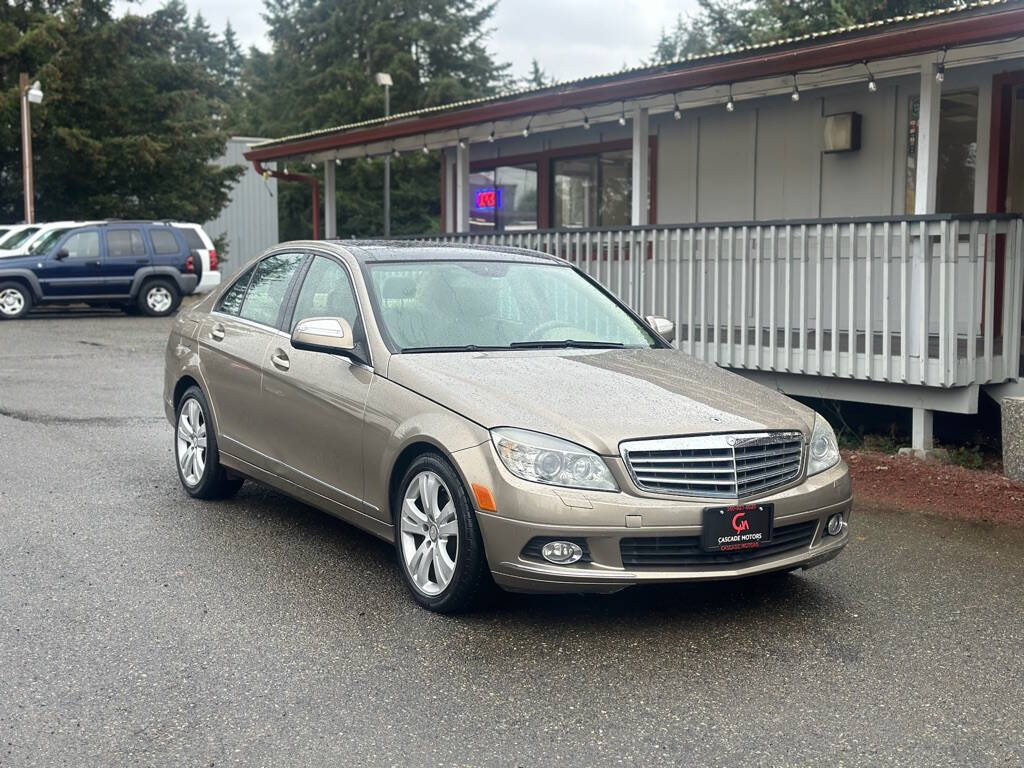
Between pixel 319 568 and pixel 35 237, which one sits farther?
pixel 35 237

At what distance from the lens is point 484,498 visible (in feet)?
15.7

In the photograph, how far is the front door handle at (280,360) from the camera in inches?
246

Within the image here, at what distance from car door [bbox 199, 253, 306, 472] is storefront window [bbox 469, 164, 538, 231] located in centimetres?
1071

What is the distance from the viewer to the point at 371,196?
53625mm

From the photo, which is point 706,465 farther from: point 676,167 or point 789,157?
point 676,167

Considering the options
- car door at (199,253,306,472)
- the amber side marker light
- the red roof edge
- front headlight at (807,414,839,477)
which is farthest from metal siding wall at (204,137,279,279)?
the amber side marker light

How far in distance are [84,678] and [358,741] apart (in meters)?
1.20

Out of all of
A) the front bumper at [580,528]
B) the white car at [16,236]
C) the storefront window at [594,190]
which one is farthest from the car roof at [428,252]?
the white car at [16,236]

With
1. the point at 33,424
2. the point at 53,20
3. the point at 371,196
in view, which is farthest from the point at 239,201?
the point at 33,424

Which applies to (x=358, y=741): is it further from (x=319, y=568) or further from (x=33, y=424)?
(x=33, y=424)

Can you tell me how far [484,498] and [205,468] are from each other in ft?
9.78

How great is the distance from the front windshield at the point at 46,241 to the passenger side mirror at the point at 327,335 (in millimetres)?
19319

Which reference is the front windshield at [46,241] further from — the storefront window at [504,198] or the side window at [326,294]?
the side window at [326,294]

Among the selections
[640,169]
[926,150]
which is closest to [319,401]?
[926,150]
